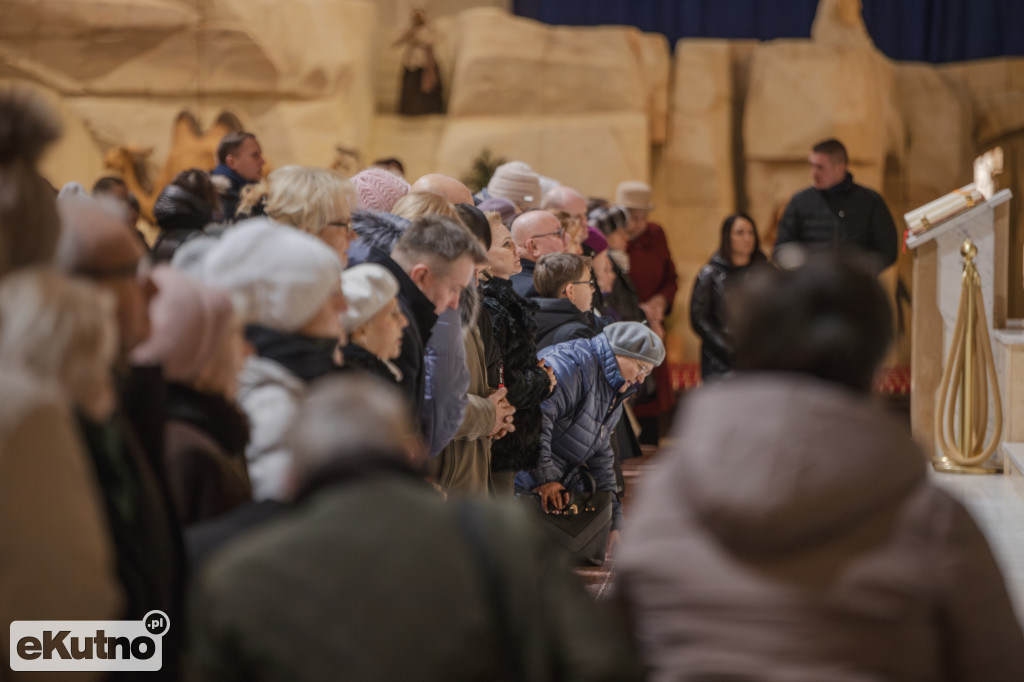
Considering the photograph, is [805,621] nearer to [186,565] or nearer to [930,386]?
[186,565]

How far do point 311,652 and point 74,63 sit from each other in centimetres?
1132

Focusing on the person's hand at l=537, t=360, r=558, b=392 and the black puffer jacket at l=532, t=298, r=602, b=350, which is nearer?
the person's hand at l=537, t=360, r=558, b=392

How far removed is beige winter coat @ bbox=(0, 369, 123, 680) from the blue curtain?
43.5 ft

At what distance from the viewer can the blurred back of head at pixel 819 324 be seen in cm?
183

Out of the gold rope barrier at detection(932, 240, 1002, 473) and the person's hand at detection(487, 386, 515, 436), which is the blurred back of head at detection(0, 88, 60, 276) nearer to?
the person's hand at detection(487, 386, 515, 436)

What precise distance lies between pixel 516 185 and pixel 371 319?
3.15 metres

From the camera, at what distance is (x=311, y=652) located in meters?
1.58

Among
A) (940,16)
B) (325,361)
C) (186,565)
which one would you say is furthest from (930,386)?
(940,16)

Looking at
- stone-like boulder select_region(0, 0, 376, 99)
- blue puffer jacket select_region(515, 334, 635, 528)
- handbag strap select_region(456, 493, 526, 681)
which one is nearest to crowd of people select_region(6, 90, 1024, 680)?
handbag strap select_region(456, 493, 526, 681)

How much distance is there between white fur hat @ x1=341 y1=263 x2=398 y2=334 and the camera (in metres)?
3.10

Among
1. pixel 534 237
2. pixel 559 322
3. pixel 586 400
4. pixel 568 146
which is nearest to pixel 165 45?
pixel 568 146

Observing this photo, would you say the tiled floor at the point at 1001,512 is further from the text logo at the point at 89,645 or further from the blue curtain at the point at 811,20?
the blue curtain at the point at 811,20

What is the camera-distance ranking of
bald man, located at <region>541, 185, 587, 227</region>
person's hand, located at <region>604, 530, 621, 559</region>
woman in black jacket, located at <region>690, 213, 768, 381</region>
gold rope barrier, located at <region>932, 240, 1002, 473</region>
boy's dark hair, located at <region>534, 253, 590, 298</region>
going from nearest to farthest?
1. person's hand, located at <region>604, 530, 621, 559</region>
2. boy's dark hair, located at <region>534, 253, 590, 298</region>
3. bald man, located at <region>541, 185, 587, 227</region>
4. gold rope barrier, located at <region>932, 240, 1002, 473</region>
5. woman in black jacket, located at <region>690, 213, 768, 381</region>

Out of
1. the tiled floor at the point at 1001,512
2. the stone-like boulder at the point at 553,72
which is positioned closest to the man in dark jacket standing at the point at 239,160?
the tiled floor at the point at 1001,512
